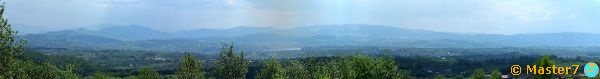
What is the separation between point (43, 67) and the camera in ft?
210

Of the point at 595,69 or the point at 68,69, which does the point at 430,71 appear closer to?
the point at 68,69

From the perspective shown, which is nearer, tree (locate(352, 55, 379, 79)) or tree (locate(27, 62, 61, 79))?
tree (locate(352, 55, 379, 79))

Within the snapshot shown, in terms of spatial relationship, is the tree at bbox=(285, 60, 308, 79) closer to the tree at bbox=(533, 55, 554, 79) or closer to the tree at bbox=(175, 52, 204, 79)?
the tree at bbox=(175, 52, 204, 79)

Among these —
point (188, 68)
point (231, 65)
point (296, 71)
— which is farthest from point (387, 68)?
point (188, 68)

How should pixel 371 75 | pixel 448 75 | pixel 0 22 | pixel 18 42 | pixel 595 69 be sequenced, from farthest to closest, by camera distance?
pixel 448 75 < pixel 371 75 < pixel 18 42 < pixel 595 69 < pixel 0 22

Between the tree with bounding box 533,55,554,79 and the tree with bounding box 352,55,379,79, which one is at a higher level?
the tree with bounding box 533,55,554,79

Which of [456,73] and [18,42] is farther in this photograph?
[456,73]

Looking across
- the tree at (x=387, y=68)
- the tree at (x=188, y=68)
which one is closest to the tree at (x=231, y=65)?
the tree at (x=188, y=68)

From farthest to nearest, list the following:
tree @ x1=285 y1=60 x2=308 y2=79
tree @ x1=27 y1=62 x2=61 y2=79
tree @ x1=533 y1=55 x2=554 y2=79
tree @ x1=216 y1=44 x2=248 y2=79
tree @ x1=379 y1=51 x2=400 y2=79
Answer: tree @ x1=285 y1=60 x2=308 y2=79 → tree @ x1=216 y1=44 x2=248 y2=79 → tree @ x1=27 y1=62 x2=61 y2=79 → tree @ x1=379 y1=51 x2=400 y2=79 → tree @ x1=533 y1=55 x2=554 y2=79

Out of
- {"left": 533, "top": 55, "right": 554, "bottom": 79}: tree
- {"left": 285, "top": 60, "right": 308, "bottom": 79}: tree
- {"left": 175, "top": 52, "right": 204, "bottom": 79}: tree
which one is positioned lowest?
{"left": 285, "top": 60, "right": 308, "bottom": 79}: tree

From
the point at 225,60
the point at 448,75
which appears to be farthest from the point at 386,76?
→ the point at 448,75

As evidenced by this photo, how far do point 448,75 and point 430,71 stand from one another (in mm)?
10625

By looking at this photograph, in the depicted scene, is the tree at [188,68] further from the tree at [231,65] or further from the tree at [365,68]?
the tree at [365,68]

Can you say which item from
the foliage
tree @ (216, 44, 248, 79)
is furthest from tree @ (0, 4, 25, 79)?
tree @ (216, 44, 248, 79)
